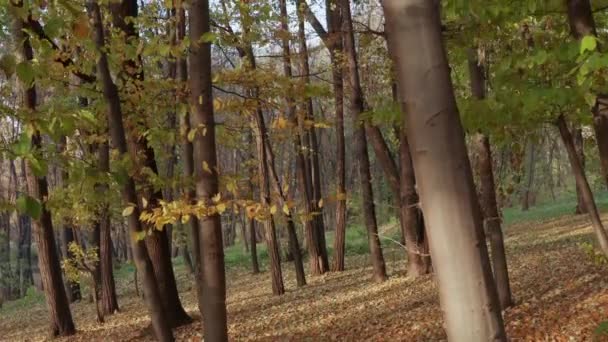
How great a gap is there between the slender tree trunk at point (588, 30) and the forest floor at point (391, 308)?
1872 mm

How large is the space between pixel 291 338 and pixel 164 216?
5409 mm

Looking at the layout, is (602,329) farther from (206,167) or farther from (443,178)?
(443,178)

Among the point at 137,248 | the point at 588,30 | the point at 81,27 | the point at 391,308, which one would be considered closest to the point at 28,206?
the point at 81,27

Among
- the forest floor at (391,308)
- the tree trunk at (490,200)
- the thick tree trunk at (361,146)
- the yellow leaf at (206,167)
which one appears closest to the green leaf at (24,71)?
the yellow leaf at (206,167)

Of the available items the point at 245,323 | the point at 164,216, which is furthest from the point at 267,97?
the point at 245,323

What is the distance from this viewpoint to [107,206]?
39.8ft

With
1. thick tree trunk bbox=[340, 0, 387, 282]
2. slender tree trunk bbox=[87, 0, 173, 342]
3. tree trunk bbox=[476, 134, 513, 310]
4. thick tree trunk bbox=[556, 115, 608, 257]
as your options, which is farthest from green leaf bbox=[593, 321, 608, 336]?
thick tree trunk bbox=[340, 0, 387, 282]

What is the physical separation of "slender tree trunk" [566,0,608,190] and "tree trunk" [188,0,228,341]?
2.82 metres

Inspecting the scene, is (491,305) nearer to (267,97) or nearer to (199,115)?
(199,115)

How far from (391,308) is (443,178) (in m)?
8.60

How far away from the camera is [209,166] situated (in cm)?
430

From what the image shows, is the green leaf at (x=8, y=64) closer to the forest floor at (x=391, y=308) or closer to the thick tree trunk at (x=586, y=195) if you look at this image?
the forest floor at (x=391, y=308)

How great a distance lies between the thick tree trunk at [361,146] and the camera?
12.2m

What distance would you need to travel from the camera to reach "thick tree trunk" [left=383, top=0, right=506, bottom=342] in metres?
1.61
